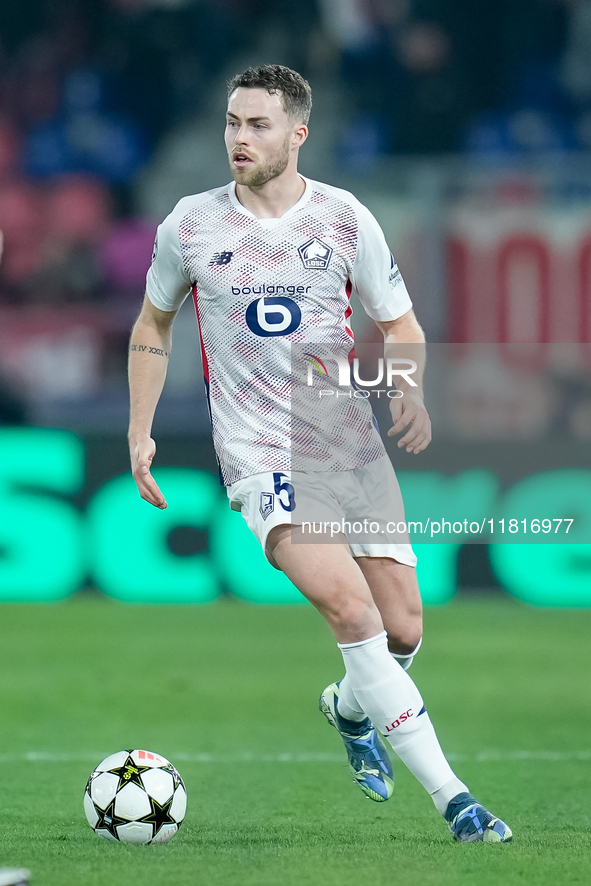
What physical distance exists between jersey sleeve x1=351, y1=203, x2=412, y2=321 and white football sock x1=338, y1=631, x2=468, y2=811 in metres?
1.12

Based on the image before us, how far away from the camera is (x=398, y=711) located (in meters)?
3.95

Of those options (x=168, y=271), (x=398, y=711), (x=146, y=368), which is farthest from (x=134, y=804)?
(x=168, y=271)

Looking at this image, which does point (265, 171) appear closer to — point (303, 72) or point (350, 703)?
point (350, 703)

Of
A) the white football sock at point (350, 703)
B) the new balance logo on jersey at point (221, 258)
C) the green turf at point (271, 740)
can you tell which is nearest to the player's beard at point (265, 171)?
the new balance logo on jersey at point (221, 258)

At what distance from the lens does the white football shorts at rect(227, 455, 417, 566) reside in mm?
4012

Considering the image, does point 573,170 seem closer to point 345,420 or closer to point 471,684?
point 471,684

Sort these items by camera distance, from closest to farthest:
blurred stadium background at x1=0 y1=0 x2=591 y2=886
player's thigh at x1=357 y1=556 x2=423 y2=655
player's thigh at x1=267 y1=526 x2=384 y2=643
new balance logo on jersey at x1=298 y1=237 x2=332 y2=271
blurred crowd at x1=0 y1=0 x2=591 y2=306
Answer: player's thigh at x1=267 y1=526 x2=384 y2=643 → new balance logo on jersey at x1=298 y1=237 x2=332 y2=271 → player's thigh at x1=357 y1=556 x2=423 y2=655 → blurred stadium background at x1=0 y1=0 x2=591 y2=886 → blurred crowd at x1=0 y1=0 x2=591 y2=306

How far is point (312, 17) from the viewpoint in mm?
→ 14289

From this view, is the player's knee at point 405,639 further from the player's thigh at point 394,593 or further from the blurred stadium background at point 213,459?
the blurred stadium background at point 213,459

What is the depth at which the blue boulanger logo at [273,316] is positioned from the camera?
13.7ft

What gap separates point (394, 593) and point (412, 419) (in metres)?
0.63

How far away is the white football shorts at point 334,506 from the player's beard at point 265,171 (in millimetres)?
952

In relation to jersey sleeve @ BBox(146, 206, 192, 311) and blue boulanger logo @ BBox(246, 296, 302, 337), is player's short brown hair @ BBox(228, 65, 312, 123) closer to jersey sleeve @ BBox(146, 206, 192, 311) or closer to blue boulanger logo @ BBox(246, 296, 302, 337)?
jersey sleeve @ BBox(146, 206, 192, 311)

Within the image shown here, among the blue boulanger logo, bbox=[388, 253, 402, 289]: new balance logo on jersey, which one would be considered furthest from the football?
bbox=[388, 253, 402, 289]: new balance logo on jersey
